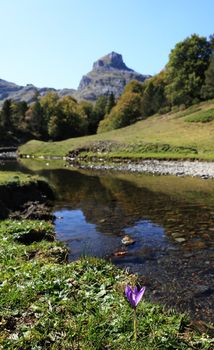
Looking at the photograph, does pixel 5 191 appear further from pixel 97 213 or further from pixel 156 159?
pixel 156 159

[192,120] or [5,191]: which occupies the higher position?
[192,120]

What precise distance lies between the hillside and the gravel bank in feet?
7.95

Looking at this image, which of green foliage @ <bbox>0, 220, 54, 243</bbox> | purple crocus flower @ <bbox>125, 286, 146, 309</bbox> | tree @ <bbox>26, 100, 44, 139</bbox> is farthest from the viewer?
tree @ <bbox>26, 100, 44, 139</bbox>

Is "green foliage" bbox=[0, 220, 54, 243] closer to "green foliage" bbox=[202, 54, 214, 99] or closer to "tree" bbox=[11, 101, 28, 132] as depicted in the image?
"green foliage" bbox=[202, 54, 214, 99]

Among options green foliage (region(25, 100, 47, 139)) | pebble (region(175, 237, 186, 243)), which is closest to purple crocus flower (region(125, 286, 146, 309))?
pebble (region(175, 237, 186, 243))

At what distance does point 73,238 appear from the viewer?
758 inches

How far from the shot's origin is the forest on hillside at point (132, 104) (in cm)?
10319

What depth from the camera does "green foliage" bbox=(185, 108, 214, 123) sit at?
83619 mm

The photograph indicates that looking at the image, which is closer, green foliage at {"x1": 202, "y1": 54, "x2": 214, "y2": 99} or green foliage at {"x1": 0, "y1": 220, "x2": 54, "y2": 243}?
green foliage at {"x1": 0, "y1": 220, "x2": 54, "y2": 243}

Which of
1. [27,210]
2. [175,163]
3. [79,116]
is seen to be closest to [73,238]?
[27,210]

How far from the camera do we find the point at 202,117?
279 feet

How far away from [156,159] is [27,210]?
42.5 metres

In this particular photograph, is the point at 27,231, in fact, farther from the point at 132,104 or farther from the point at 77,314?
the point at 132,104

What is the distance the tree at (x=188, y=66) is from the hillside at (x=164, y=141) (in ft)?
19.4
